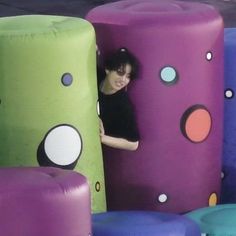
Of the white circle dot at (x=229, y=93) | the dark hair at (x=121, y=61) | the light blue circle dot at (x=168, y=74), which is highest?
the dark hair at (x=121, y=61)

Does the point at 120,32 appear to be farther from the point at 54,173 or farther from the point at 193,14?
the point at 54,173

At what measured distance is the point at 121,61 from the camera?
4.80 m

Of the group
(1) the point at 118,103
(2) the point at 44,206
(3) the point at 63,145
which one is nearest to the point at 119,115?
(1) the point at 118,103

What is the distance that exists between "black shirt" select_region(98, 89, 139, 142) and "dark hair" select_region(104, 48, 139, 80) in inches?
4.8

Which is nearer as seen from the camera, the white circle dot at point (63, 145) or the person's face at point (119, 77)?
the white circle dot at point (63, 145)

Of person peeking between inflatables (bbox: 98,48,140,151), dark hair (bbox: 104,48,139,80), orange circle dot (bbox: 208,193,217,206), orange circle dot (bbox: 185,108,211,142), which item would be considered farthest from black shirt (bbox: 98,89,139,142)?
orange circle dot (bbox: 208,193,217,206)

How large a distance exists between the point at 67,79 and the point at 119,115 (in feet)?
1.55

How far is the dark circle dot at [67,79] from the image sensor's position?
14.7 ft

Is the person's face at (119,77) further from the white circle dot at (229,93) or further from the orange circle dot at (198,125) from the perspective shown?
the white circle dot at (229,93)

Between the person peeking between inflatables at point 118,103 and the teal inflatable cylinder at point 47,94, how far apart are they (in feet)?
0.59

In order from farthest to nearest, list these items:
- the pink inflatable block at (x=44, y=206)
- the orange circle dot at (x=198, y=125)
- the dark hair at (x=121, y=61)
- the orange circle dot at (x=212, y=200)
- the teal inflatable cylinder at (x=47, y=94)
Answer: the orange circle dot at (x=212, y=200)
the orange circle dot at (x=198, y=125)
the dark hair at (x=121, y=61)
the teal inflatable cylinder at (x=47, y=94)
the pink inflatable block at (x=44, y=206)

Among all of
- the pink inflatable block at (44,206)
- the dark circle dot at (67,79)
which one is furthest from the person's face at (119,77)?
the pink inflatable block at (44,206)

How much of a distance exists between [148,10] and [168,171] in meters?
0.82

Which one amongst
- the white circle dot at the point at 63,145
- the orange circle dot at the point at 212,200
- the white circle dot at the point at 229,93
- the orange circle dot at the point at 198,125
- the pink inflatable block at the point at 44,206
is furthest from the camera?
the white circle dot at the point at 229,93
